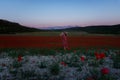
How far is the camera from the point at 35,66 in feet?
42.9

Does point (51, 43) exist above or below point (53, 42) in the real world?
above

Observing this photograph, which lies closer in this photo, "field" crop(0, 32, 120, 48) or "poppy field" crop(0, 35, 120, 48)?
"poppy field" crop(0, 35, 120, 48)

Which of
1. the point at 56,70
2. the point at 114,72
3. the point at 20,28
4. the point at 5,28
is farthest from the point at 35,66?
the point at 20,28

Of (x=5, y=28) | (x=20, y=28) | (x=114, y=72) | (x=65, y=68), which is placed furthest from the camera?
(x=20, y=28)

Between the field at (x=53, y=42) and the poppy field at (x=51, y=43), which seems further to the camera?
the field at (x=53, y=42)

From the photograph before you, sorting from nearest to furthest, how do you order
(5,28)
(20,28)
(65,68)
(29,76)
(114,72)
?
(29,76)
(114,72)
(65,68)
(5,28)
(20,28)

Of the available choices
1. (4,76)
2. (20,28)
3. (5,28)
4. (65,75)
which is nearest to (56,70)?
(65,75)

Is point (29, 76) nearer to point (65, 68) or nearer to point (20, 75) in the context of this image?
point (20, 75)

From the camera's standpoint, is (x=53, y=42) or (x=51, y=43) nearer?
(x=51, y=43)

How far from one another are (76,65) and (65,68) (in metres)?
0.67

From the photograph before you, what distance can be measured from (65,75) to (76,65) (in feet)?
7.09

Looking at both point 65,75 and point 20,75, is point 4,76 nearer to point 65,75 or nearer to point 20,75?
point 20,75

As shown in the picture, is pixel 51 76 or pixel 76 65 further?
pixel 76 65

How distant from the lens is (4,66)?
1306cm
